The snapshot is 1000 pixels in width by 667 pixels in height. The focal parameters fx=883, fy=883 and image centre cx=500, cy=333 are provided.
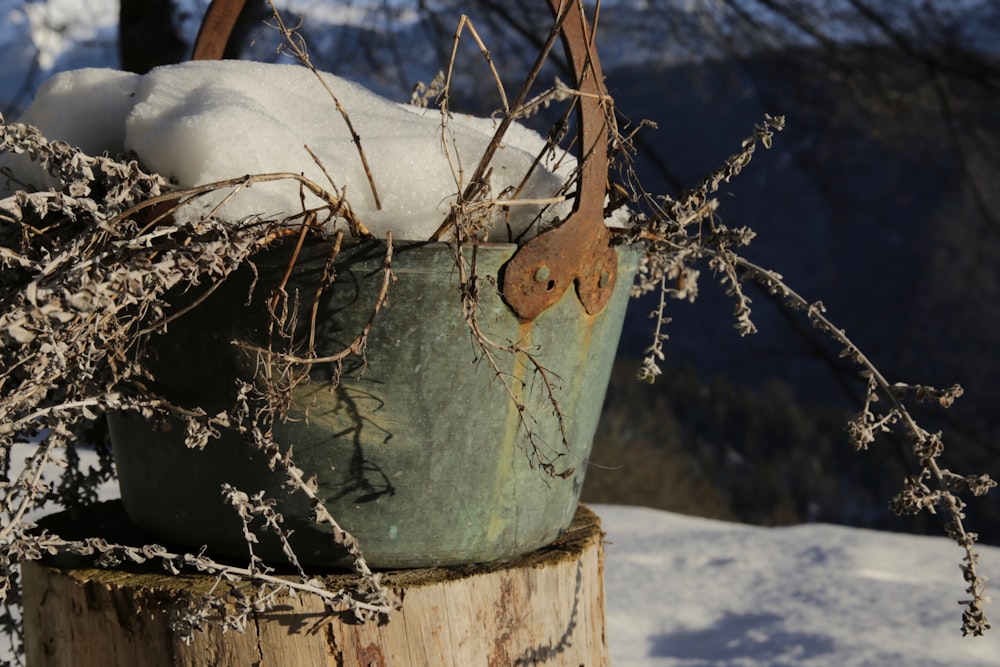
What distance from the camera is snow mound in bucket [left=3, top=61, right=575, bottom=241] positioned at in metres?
1.01

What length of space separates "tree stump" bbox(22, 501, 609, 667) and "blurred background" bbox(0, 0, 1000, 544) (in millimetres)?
630

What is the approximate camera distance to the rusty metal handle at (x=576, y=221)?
1.04m

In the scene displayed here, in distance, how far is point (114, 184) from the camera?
1.04m

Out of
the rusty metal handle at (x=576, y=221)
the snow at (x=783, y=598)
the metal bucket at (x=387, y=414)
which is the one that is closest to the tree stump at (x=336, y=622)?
the metal bucket at (x=387, y=414)

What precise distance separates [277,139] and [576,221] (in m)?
0.37

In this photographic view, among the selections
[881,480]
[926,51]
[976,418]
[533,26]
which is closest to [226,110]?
[533,26]

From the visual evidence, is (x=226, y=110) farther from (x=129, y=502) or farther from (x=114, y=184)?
(x=129, y=502)

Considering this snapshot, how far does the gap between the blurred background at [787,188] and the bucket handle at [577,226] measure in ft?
0.23

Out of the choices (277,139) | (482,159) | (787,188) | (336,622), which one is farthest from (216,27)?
(787,188)

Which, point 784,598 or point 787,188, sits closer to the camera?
point 784,598

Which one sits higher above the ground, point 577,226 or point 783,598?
point 577,226

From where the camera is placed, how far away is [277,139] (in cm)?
103

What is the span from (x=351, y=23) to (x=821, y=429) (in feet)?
20.5

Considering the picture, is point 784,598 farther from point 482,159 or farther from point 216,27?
point 216,27
